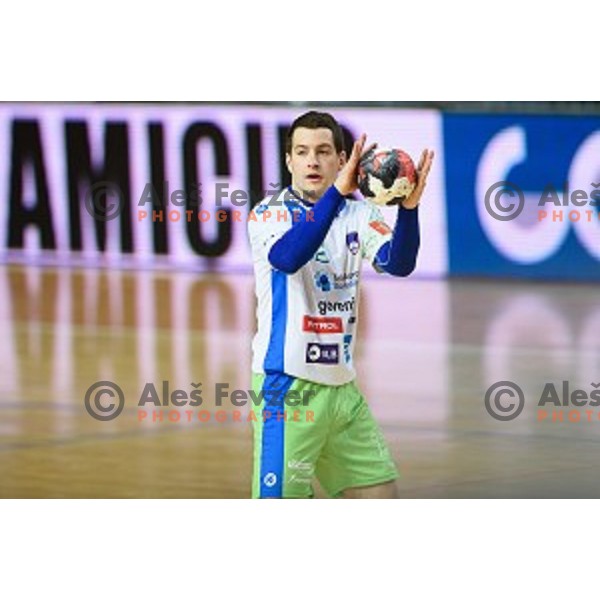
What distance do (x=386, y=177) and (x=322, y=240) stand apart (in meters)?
0.34

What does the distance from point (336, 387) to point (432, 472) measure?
272 centimetres

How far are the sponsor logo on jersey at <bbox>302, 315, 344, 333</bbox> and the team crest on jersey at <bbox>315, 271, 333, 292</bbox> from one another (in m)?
0.10

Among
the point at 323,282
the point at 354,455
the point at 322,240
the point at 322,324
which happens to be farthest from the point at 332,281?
the point at 354,455

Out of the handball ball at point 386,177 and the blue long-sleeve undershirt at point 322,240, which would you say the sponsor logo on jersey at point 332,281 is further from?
the handball ball at point 386,177

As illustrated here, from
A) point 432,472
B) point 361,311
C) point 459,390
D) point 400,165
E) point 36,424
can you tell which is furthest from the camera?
point 361,311

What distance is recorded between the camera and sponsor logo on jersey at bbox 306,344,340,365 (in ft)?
19.8

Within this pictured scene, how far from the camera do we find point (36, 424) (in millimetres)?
10086

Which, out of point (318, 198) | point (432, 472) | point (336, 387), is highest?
point (318, 198)

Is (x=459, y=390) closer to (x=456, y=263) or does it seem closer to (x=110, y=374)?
(x=110, y=374)

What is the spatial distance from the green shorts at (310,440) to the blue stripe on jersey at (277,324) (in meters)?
0.04

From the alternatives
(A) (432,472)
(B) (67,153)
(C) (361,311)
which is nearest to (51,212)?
(B) (67,153)

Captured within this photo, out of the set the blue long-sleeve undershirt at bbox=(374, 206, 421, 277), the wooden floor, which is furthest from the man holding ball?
the wooden floor

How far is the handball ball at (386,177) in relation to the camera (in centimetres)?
590

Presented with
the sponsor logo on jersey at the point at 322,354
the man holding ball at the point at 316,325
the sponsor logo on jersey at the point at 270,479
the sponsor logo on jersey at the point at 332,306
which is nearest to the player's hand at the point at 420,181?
the man holding ball at the point at 316,325
